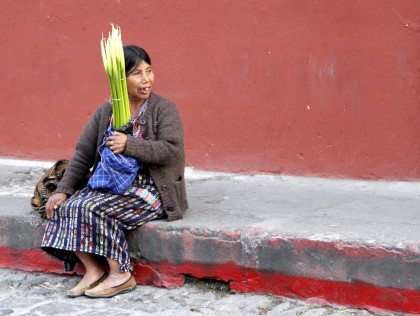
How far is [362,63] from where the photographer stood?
18.0 ft

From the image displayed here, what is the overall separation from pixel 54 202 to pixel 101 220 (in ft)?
1.09

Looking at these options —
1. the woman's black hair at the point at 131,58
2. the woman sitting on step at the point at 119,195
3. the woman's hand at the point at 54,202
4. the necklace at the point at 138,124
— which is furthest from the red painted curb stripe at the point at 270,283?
the woman's black hair at the point at 131,58

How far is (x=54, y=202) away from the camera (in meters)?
4.35

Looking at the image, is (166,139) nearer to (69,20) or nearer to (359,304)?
(359,304)

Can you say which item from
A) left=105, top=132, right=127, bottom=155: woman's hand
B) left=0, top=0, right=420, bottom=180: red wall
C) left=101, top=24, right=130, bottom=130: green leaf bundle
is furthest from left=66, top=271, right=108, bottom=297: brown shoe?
left=0, top=0, right=420, bottom=180: red wall

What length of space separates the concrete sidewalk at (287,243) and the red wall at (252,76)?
0.41 meters

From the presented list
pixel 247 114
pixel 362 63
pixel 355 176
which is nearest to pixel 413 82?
pixel 362 63

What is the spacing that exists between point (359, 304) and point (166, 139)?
1.27m

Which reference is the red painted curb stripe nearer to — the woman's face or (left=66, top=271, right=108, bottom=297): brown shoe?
(left=66, top=271, right=108, bottom=297): brown shoe

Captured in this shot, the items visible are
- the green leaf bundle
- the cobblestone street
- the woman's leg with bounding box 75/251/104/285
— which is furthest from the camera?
the woman's leg with bounding box 75/251/104/285

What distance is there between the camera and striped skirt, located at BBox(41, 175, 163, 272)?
4.16m

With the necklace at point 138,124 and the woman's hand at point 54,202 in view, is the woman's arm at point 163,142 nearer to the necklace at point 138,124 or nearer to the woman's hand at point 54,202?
the necklace at point 138,124

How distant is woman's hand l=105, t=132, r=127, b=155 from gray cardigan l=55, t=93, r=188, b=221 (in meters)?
0.03

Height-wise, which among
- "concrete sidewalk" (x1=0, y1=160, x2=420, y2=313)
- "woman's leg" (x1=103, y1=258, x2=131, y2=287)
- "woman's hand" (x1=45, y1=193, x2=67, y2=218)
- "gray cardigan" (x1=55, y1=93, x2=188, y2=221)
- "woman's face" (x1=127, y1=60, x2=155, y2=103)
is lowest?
"woman's leg" (x1=103, y1=258, x2=131, y2=287)
